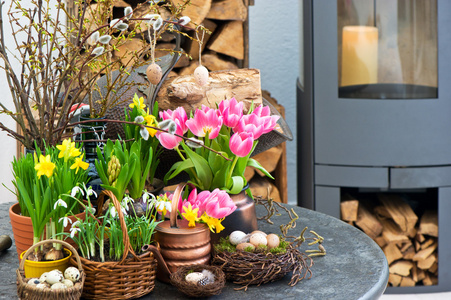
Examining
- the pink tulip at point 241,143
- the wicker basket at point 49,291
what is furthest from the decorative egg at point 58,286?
the pink tulip at point 241,143

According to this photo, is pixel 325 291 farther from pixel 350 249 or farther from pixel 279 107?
pixel 279 107

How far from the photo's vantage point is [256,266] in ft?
3.18

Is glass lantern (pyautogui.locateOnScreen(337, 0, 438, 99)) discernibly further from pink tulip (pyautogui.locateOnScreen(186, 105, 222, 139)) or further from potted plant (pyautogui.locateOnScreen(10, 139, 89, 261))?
potted plant (pyautogui.locateOnScreen(10, 139, 89, 261))

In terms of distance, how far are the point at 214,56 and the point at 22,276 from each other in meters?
1.49

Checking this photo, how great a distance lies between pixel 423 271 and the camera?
89.7 inches

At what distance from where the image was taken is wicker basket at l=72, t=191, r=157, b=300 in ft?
2.93

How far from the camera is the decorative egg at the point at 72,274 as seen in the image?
869mm

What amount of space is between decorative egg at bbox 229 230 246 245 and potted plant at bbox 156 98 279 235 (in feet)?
0.17

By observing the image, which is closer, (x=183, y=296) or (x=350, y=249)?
(x=183, y=296)

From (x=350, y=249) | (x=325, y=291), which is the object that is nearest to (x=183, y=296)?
→ (x=325, y=291)

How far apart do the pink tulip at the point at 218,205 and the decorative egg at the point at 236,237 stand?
7 centimetres

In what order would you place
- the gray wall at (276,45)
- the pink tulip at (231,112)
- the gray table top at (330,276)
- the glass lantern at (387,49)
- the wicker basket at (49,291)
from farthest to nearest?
1. the gray wall at (276,45)
2. the glass lantern at (387,49)
3. the pink tulip at (231,112)
4. the gray table top at (330,276)
5. the wicker basket at (49,291)

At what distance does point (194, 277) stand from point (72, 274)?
0.18m

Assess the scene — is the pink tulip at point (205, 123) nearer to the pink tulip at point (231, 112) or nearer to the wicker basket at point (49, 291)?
the pink tulip at point (231, 112)
